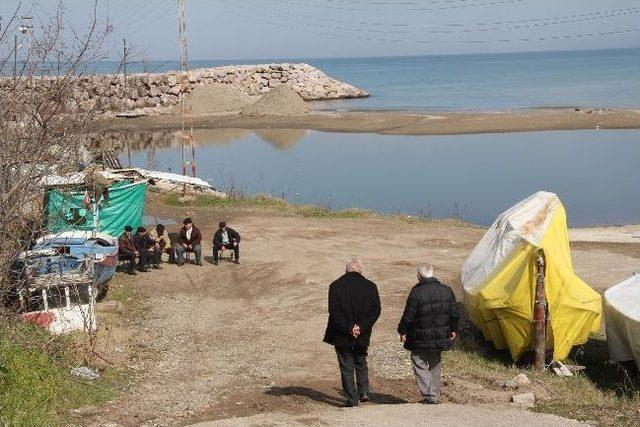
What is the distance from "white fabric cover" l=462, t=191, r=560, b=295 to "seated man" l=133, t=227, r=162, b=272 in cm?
792

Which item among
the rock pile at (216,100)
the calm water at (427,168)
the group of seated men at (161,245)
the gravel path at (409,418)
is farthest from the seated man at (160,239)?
the rock pile at (216,100)

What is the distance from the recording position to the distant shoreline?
61906 mm

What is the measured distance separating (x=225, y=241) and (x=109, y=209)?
3.72 m

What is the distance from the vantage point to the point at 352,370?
11.8 meters

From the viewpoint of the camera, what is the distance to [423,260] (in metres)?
23.8

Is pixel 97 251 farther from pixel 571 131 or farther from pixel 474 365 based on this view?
pixel 571 131

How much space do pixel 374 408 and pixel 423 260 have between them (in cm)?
1235

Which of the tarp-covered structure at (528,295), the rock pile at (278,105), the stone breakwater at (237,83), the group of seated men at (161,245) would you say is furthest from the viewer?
the stone breakwater at (237,83)

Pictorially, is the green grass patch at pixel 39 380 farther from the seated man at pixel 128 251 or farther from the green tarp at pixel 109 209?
the green tarp at pixel 109 209

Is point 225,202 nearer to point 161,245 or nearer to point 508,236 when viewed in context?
point 161,245

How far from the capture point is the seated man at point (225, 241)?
23078 millimetres

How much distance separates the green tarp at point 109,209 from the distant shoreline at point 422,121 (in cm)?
3357

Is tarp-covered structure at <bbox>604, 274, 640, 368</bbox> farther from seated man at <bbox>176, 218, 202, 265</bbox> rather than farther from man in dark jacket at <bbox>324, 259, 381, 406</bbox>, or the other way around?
seated man at <bbox>176, 218, 202, 265</bbox>

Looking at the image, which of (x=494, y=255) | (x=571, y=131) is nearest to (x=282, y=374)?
(x=494, y=255)
